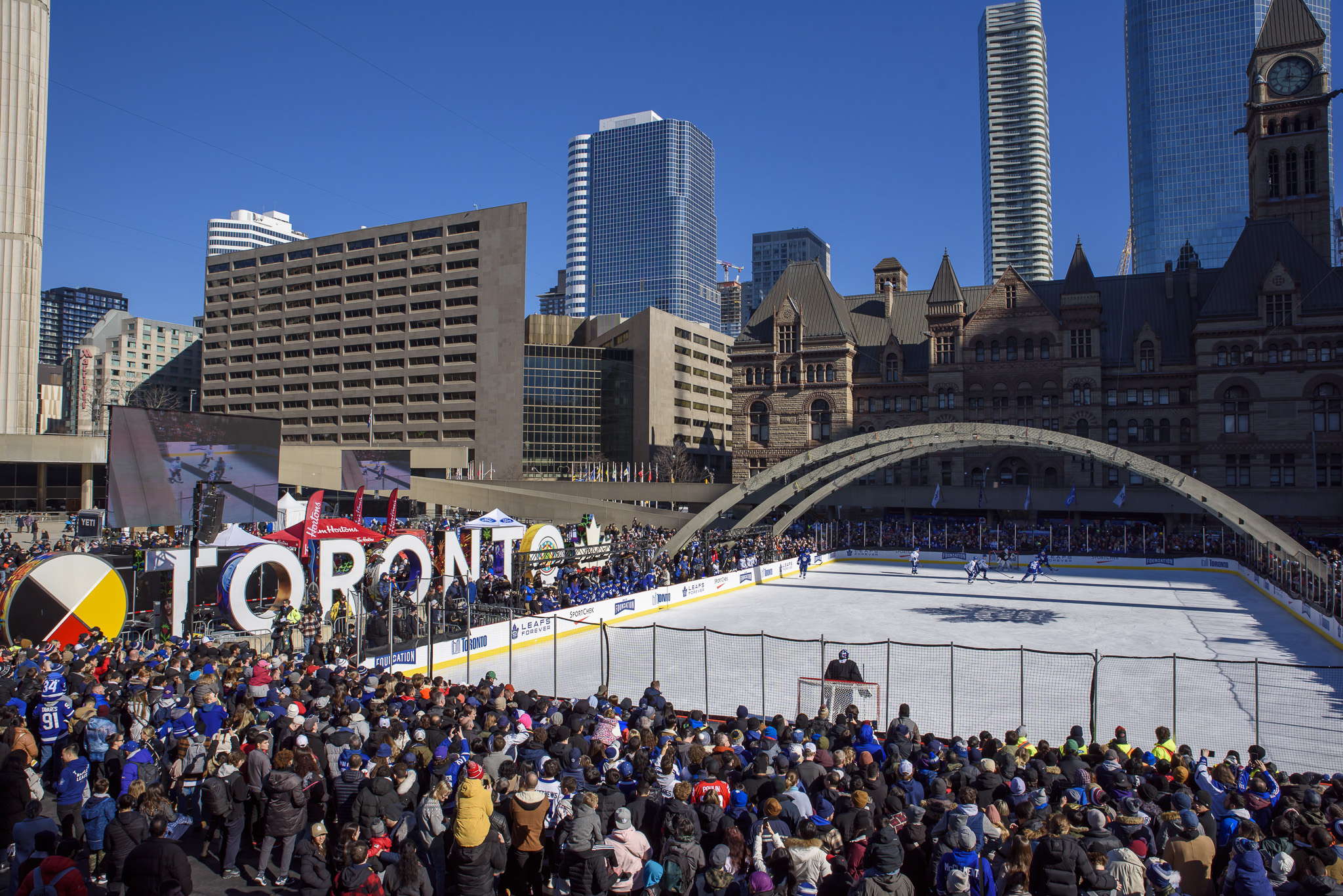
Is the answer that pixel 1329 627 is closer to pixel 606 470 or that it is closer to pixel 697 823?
pixel 697 823

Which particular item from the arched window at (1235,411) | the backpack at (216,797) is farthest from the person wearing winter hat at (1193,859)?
the arched window at (1235,411)

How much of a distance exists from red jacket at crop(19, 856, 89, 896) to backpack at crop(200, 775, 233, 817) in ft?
7.80

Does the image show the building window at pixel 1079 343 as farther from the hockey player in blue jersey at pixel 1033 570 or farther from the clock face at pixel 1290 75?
the clock face at pixel 1290 75

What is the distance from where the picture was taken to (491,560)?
118 feet

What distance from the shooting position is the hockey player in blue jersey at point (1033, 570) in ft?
138

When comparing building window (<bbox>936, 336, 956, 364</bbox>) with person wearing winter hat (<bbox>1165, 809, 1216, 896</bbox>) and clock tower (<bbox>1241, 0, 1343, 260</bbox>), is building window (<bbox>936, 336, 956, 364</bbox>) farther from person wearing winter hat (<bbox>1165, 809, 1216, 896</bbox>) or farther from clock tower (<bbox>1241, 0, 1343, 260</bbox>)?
person wearing winter hat (<bbox>1165, 809, 1216, 896</bbox>)

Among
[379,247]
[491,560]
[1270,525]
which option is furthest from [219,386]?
[1270,525]

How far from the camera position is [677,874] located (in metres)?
7.80

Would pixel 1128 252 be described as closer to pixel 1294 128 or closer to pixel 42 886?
pixel 1294 128

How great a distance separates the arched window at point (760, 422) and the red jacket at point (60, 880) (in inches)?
2873

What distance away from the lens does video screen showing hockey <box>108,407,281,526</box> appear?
36719mm

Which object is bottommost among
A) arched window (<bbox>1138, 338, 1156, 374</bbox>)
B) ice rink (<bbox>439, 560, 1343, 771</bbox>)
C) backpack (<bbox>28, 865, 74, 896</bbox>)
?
ice rink (<bbox>439, 560, 1343, 771</bbox>)

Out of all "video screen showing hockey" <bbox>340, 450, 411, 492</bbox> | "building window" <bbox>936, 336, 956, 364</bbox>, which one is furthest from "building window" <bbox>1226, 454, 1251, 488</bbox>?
"video screen showing hockey" <bbox>340, 450, 411, 492</bbox>

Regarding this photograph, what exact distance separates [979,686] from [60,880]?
743 inches
